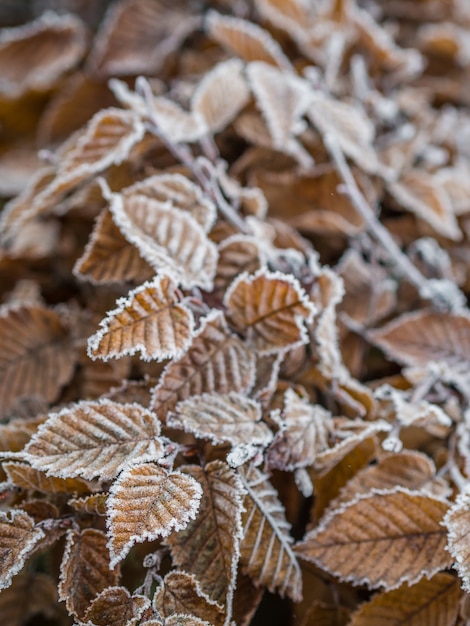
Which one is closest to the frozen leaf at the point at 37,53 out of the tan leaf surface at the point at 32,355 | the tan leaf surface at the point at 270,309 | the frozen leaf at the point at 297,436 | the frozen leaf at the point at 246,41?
the frozen leaf at the point at 246,41

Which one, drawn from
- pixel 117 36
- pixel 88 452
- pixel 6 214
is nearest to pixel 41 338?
pixel 6 214

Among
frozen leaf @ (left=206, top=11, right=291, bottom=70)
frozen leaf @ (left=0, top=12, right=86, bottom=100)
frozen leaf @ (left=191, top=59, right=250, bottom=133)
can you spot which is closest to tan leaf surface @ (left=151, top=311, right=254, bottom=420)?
frozen leaf @ (left=191, top=59, right=250, bottom=133)

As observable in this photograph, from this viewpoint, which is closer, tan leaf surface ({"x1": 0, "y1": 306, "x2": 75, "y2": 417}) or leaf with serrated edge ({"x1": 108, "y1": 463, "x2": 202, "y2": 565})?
leaf with serrated edge ({"x1": 108, "y1": 463, "x2": 202, "y2": 565})

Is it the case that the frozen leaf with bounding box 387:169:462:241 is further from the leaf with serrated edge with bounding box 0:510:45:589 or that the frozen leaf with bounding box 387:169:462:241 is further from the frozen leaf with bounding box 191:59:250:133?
the leaf with serrated edge with bounding box 0:510:45:589

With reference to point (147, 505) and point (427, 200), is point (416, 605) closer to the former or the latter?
point (147, 505)

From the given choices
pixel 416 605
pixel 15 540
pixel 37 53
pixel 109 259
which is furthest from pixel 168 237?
pixel 37 53
